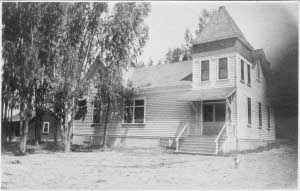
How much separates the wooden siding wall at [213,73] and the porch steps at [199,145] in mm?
2000

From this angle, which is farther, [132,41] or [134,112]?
[134,112]

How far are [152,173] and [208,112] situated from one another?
572cm

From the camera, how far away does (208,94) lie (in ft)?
44.4

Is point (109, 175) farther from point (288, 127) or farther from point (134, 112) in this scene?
point (134, 112)

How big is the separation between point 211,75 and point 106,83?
3.87 meters

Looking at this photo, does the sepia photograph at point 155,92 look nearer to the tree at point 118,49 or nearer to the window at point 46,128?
the tree at point 118,49

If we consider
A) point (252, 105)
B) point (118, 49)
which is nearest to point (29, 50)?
point (118, 49)

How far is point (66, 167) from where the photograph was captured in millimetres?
9203

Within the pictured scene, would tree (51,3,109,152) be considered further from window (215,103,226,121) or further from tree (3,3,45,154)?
window (215,103,226,121)

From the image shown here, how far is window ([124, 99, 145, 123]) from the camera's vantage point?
1562 centimetres

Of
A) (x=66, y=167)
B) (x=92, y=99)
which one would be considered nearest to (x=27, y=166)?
(x=66, y=167)

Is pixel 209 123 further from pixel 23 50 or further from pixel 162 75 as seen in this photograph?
pixel 23 50

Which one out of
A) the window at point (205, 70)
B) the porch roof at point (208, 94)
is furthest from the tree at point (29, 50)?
the window at point (205, 70)

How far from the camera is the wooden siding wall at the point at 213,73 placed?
1342 cm
